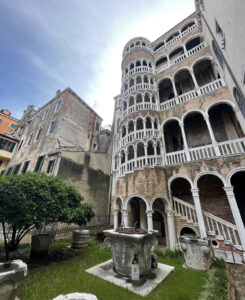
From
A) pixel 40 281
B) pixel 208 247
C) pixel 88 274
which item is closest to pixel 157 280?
pixel 88 274

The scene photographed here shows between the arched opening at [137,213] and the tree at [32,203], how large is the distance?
14.0 ft

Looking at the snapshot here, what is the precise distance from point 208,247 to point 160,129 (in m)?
8.17

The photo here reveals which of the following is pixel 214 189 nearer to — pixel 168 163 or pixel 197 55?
pixel 168 163

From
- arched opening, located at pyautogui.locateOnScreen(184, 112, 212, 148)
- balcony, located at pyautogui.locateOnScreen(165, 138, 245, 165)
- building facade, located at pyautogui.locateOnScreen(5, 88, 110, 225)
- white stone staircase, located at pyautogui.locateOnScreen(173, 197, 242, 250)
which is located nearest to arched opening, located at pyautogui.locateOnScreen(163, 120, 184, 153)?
arched opening, located at pyautogui.locateOnScreen(184, 112, 212, 148)

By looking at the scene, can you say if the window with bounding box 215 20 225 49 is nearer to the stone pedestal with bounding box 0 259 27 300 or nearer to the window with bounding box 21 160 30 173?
the stone pedestal with bounding box 0 259 27 300

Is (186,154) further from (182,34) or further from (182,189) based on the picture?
(182,34)

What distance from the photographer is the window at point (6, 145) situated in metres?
19.2

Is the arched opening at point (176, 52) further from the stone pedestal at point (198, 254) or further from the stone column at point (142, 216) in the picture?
the stone pedestal at point (198, 254)

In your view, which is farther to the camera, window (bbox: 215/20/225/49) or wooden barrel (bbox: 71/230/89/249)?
wooden barrel (bbox: 71/230/89/249)

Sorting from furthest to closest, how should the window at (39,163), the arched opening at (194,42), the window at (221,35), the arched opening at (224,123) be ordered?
the window at (39,163) → the arched opening at (194,42) → the arched opening at (224,123) → the window at (221,35)

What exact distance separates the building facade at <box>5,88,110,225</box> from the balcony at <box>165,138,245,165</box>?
785 centimetres

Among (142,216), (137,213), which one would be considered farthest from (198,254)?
(137,213)

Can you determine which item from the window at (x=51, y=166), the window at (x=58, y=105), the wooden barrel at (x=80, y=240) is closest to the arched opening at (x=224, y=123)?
the wooden barrel at (x=80, y=240)

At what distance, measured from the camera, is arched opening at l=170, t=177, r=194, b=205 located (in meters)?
9.81
